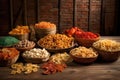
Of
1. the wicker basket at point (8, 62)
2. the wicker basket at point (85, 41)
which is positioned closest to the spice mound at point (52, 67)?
the wicker basket at point (8, 62)

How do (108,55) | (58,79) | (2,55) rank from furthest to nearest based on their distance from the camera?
(108,55) < (2,55) < (58,79)

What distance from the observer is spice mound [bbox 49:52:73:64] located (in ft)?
10.4

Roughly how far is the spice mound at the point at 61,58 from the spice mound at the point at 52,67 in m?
0.09

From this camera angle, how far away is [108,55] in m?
3.21

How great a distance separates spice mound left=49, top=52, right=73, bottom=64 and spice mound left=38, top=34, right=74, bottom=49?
14 centimetres

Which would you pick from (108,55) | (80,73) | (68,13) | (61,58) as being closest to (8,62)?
(61,58)

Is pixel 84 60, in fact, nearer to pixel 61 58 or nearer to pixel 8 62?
pixel 61 58

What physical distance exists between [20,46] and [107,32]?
177 inches

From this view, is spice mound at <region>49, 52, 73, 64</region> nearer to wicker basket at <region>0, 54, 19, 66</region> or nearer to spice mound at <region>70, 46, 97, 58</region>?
spice mound at <region>70, 46, 97, 58</region>

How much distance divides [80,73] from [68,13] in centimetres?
442

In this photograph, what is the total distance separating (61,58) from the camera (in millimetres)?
3229

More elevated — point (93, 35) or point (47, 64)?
point (93, 35)

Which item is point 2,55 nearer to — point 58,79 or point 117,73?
point 58,79

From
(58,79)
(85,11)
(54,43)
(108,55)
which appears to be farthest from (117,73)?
(85,11)
